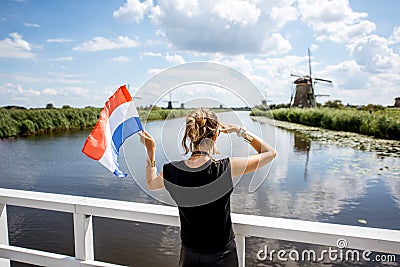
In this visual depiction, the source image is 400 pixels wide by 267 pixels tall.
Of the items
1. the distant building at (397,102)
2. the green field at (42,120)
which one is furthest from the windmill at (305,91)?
the green field at (42,120)

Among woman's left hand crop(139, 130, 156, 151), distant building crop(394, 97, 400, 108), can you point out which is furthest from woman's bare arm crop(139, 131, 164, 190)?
distant building crop(394, 97, 400, 108)

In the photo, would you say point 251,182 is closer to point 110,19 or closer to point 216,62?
point 216,62

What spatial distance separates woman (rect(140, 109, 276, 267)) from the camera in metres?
1.11

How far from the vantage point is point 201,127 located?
42.8 inches

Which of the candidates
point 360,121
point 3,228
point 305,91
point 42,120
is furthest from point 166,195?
point 305,91

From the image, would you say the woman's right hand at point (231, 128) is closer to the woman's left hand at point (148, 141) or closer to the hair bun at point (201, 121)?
the hair bun at point (201, 121)

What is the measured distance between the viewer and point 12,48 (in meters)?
21.5

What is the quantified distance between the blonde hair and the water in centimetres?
6

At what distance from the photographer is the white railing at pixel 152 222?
3.71ft

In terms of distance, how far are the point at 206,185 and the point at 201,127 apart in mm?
181

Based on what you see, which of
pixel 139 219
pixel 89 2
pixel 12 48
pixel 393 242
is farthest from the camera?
pixel 12 48

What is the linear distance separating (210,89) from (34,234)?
468 centimetres

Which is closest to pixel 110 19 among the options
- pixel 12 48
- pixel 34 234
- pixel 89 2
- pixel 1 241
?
pixel 89 2

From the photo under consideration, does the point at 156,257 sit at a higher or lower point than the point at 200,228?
lower
